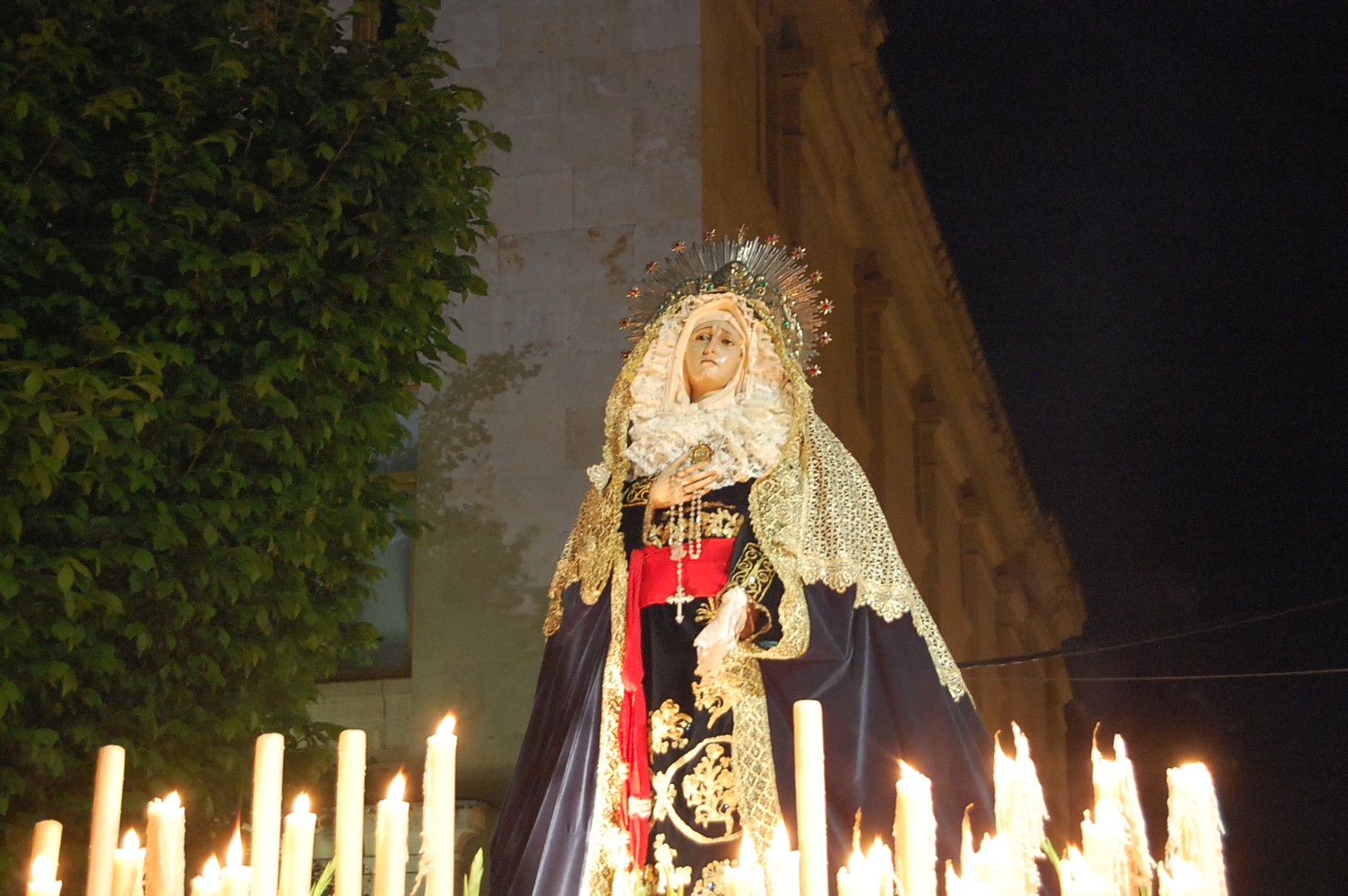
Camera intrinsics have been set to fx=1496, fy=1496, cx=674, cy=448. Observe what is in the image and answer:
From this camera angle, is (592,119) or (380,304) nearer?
(380,304)

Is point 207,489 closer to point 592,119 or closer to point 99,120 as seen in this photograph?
point 99,120

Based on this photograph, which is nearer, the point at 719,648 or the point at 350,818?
the point at 350,818

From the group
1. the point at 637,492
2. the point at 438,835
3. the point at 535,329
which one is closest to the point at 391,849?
the point at 438,835

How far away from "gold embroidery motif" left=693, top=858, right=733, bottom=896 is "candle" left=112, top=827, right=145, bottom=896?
2822 millimetres

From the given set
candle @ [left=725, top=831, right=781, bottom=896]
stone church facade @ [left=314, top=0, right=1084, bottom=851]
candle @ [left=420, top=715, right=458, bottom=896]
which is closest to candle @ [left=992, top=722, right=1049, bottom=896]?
candle @ [left=725, top=831, right=781, bottom=896]

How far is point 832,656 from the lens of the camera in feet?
15.2

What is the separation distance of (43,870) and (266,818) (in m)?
0.27

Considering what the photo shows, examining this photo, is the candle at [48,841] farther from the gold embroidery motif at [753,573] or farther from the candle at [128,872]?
the gold embroidery motif at [753,573]

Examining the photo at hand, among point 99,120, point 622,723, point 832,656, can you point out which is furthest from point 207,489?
point 832,656

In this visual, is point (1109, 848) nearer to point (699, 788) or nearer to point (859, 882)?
point (859, 882)

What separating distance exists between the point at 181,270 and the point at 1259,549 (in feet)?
44.0

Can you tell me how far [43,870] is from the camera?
1767mm

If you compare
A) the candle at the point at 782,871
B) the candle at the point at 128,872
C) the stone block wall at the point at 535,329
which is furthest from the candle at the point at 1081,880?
the stone block wall at the point at 535,329

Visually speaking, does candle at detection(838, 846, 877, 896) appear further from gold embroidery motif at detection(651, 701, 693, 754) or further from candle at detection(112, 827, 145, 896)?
gold embroidery motif at detection(651, 701, 693, 754)
